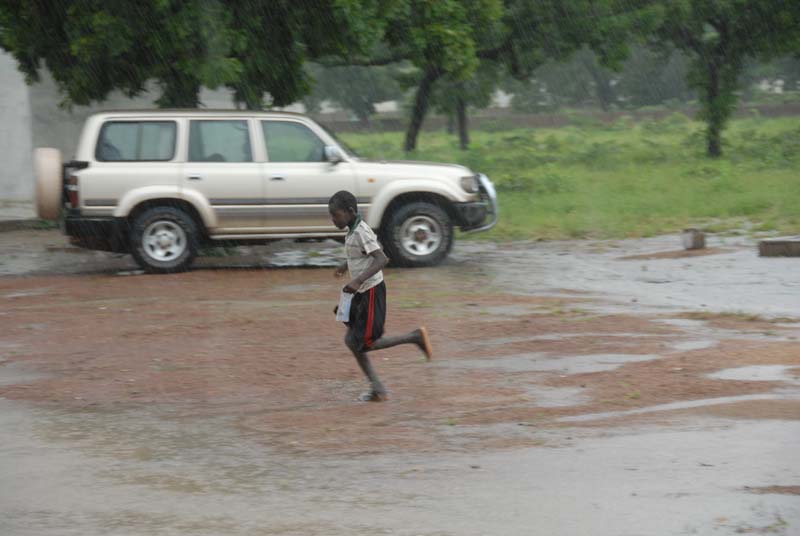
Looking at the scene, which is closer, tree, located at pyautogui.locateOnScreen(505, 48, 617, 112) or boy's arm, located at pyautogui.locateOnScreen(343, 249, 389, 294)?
boy's arm, located at pyautogui.locateOnScreen(343, 249, 389, 294)

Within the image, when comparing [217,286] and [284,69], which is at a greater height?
[284,69]

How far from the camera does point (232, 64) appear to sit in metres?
15.7

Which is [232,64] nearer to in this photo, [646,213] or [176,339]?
[176,339]

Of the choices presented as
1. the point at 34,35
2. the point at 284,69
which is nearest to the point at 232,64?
the point at 284,69

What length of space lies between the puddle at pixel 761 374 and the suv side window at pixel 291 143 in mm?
7485

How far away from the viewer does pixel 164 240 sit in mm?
14664

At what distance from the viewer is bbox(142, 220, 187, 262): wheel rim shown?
14.6 m

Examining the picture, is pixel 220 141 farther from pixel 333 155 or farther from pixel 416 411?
pixel 416 411

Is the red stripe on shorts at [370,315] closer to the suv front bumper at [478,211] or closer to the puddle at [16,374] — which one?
the puddle at [16,374]

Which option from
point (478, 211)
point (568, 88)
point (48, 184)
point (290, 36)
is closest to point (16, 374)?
point (48, 184)

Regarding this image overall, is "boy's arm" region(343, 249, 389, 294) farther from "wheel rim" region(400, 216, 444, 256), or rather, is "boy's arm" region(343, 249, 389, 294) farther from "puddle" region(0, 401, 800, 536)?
"wheel rim" region(400, 216, 444, 256)

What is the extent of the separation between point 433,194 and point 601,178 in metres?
15.2

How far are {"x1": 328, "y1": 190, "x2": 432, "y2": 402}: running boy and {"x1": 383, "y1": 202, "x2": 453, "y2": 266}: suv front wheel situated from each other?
22.7 feet

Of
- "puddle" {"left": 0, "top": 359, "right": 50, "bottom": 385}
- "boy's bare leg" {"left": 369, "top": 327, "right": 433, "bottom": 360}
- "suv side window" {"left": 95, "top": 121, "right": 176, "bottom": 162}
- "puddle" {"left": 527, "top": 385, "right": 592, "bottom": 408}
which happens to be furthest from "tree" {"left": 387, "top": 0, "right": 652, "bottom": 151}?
"puddle" {"left": 527, "top": 385, "right": 592, "bottom": 408}
